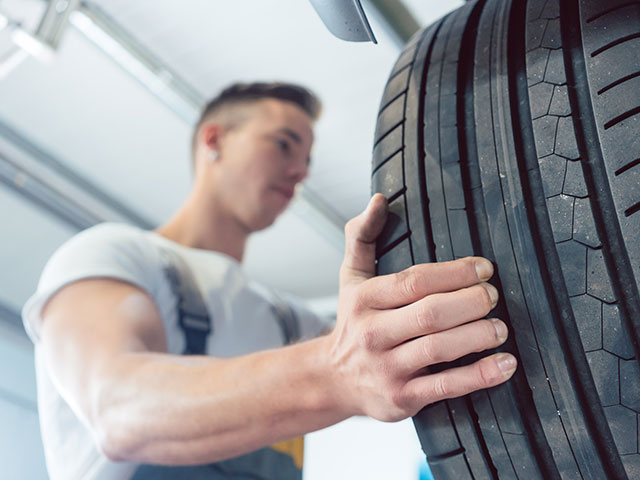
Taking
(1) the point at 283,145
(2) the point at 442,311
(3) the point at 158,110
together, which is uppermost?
(2) the point at 442,311

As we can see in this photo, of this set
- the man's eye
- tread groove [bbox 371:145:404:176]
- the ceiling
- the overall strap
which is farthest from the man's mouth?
tread groove [bbox 371:145:404:176]

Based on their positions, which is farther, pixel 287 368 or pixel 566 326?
pixel 287 368

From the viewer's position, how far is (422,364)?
1.92ft

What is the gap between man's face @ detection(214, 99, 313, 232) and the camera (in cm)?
167

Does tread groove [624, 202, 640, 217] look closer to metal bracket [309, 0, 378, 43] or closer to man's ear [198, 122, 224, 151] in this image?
metal bracket [309, 0, 378, 43]

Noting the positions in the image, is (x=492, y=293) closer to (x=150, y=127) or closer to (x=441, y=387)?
(x=441, y=387)

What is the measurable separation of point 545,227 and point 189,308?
2.84 feet

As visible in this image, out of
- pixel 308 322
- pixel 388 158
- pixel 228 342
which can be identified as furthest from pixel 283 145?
pixel 388 158

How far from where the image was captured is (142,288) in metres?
1.17

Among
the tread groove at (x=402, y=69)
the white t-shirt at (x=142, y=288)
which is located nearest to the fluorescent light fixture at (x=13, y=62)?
the white t-shirt at (x=142, y=288)

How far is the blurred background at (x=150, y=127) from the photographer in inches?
99.2

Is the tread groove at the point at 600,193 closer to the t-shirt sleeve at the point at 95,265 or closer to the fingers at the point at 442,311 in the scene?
the fingers at the point at 442,311

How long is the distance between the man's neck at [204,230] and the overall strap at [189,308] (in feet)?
1.01

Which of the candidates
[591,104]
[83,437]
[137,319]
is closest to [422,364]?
[591,104]
